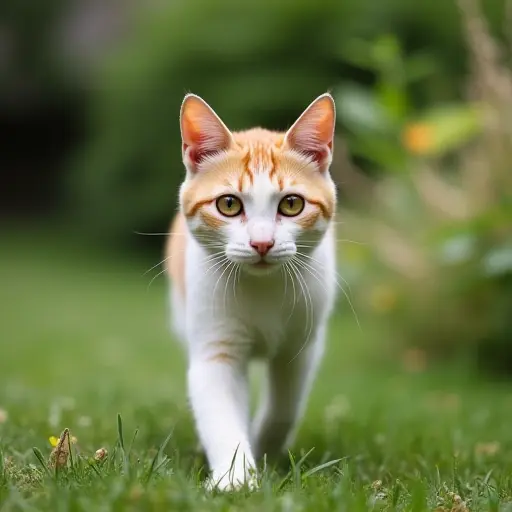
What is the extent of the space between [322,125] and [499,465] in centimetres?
134

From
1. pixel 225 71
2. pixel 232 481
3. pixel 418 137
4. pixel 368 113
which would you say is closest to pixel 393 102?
pixel 368 113

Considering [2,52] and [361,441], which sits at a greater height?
[2,52]

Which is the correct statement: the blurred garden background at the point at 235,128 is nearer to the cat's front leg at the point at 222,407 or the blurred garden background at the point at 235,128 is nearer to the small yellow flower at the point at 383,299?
the small yellow flower at the point at 383,299

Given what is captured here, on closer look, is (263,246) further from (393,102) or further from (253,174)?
(393,102)

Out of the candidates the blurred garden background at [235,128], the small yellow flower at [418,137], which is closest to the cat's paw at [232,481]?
the blurred garden background at [235,128]

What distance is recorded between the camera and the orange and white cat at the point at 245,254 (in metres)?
2.55

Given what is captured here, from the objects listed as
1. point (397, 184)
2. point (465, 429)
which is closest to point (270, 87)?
point (397, 184)

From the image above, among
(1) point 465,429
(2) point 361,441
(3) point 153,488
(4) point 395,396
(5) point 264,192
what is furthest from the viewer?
(4) point 395,396

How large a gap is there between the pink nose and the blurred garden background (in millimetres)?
746

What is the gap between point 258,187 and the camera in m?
2.54

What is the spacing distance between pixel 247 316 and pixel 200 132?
600mm

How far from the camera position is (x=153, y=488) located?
2035mm

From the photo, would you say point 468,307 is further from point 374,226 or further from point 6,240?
point 6,240

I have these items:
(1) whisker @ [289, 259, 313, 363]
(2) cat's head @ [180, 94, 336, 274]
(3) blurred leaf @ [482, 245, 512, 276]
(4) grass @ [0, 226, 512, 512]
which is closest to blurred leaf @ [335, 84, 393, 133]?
(3) blurred leaf @ [482, 245, 512, 276]
